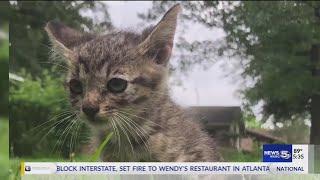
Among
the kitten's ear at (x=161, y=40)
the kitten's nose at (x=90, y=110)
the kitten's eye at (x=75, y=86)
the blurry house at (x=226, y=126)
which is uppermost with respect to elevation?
the kitten's ear at (x=161, y=40)

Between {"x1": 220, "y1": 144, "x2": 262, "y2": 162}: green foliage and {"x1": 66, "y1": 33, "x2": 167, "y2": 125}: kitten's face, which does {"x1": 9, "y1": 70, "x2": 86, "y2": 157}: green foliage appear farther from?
{"x1": 220, "y1": 144, "x2": 262, "y2": 162}: green foliage

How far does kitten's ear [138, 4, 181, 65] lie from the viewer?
107 inches

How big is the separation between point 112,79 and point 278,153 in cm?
92

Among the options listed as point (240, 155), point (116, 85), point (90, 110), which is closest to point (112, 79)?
point (116, 85)

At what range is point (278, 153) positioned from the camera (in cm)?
276

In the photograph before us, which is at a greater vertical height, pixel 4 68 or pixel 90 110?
pixel 4 68

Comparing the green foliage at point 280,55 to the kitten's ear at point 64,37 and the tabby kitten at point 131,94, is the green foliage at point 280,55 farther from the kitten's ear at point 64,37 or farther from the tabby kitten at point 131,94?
the kitten's ear at point 64,37

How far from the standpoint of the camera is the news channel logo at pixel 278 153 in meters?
2.73

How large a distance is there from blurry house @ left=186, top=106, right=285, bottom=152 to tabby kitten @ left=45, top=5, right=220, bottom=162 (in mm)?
51

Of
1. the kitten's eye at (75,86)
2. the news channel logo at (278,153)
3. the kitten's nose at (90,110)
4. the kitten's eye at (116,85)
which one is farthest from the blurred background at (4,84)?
the news channel logo at (278,153)

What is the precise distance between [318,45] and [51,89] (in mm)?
1450

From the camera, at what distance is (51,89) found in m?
2.90

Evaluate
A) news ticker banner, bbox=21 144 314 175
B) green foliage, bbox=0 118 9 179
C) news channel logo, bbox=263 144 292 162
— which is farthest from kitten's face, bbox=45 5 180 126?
news channel logo, bbox=263 144 292 162

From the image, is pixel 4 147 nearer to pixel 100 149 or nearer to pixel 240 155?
pixel 100 149
